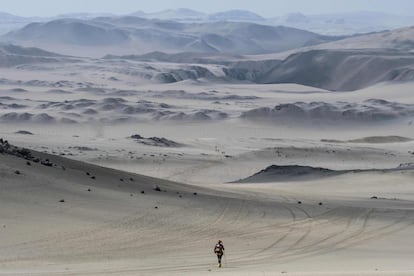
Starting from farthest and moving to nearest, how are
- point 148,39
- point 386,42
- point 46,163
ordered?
point 148,39 → point 386,42 → point 46,163

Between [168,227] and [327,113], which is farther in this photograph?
[327,113]

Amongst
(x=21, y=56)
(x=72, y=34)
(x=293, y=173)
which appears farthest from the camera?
(x=72, y=34)

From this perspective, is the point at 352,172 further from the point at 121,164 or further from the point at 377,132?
the point at 377,132

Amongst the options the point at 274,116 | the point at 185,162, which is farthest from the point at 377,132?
the point at 185,162

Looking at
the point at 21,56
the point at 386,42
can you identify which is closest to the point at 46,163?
the point at 21,56

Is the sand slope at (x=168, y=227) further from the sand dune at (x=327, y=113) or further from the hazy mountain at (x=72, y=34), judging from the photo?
the hazy mountain at (x=72, y=34)

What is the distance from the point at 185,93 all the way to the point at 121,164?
4647 centimetres

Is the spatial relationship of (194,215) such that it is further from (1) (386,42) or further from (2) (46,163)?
(1) (386,42)

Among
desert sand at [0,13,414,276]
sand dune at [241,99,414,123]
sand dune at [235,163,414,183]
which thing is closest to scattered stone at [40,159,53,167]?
desert sand at [0,13,414,276]

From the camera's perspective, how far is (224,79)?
3996 inches

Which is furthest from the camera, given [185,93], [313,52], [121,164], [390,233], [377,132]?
[313,52]

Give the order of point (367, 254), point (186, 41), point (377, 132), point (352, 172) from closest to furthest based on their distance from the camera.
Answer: point (367, 254), point (352, 172), point (377, 132), point (186, 41)

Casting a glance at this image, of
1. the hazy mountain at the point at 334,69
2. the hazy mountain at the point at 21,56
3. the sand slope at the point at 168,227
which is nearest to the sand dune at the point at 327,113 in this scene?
the hazy mountain at the point at 334,69

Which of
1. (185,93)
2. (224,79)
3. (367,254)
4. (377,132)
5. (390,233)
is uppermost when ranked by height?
(224,79)
